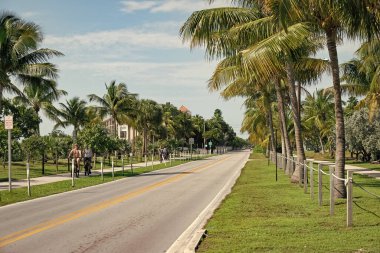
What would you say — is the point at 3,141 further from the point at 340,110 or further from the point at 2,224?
the point at 340,110

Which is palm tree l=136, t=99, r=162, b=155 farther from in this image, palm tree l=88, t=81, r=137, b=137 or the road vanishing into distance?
the road vanishing into distance

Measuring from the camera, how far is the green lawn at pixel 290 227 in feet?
26.8

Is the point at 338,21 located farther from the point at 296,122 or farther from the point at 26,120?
the point at 26,120

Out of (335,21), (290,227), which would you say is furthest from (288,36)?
(290,227)

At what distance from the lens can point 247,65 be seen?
13.9m

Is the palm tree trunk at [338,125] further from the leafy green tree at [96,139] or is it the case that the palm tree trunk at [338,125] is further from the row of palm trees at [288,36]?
the leafy green tree at [96,139]

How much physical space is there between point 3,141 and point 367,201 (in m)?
20.2

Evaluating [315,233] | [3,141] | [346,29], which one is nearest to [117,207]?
[315,233]

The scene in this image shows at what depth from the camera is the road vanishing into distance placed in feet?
30.2

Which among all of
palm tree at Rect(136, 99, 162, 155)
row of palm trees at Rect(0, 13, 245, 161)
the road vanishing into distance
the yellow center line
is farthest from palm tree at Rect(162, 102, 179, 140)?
the yellow center line

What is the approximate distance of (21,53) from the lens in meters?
A: 29.1

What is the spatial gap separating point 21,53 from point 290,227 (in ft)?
76.4

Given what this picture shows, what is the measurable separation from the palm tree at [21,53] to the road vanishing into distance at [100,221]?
12585 millimetres

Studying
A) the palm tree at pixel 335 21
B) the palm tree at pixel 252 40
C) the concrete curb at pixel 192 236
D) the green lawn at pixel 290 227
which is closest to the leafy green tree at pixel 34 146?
the palm tree at pixel 252 40
